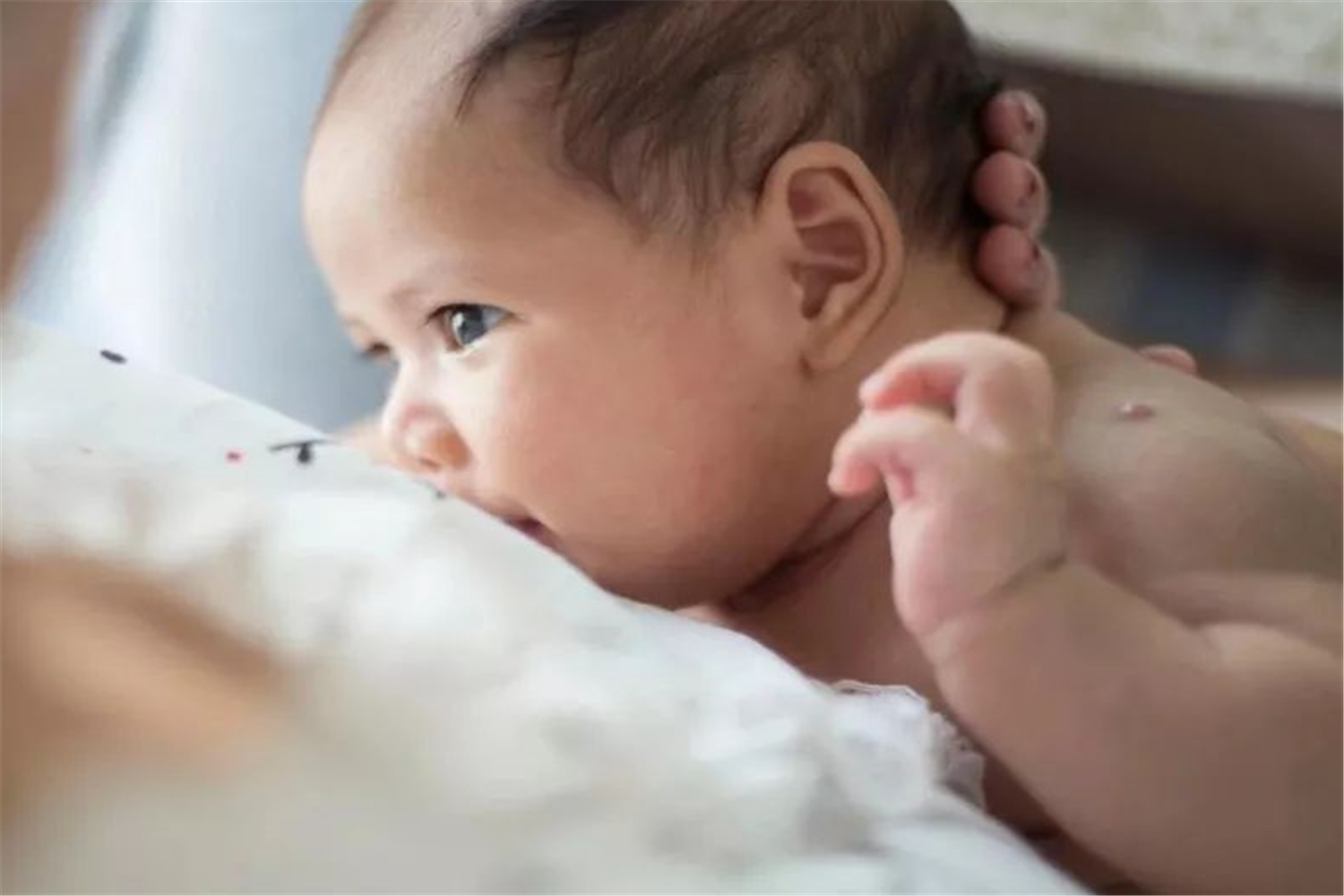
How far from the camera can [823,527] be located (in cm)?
63

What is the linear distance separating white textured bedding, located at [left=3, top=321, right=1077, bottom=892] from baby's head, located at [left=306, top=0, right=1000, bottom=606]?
0.44ft

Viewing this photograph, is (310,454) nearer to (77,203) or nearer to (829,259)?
(829,259)

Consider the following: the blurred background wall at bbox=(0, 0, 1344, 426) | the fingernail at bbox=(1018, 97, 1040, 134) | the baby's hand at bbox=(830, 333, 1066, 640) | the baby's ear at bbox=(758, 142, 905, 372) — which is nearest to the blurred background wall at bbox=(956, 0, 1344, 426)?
the blurred background wall at bbox=(0, 0, 1344, 426)

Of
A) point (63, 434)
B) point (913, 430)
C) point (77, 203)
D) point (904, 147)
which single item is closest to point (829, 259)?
point (904, 147)

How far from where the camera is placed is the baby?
562 mm

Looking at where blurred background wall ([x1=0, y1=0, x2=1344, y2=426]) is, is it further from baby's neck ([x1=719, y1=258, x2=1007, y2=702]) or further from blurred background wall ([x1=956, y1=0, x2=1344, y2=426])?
baby's neck ([x1=719, y1=258, x2=1007, y2=702])

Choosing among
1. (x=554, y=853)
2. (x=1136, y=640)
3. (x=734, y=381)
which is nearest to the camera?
(x=554, y=853)

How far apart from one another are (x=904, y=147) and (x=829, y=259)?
0.19 ft

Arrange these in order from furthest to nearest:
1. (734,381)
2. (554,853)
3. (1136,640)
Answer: (734,381)
(1136,640)
(554,853)

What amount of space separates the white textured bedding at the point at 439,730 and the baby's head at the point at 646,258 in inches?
5.3

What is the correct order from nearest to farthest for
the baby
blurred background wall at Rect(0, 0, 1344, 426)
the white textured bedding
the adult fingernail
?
the white textured bedding
the baby
the adult fingernail
blurred background wall at Rect(0, 0, 1344, 426)

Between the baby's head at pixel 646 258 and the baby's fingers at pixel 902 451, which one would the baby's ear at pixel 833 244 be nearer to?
the baby's head at pixel 646 258

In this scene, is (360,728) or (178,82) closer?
(360,728)

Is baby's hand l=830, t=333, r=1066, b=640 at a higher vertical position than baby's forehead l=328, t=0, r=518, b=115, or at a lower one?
lower
